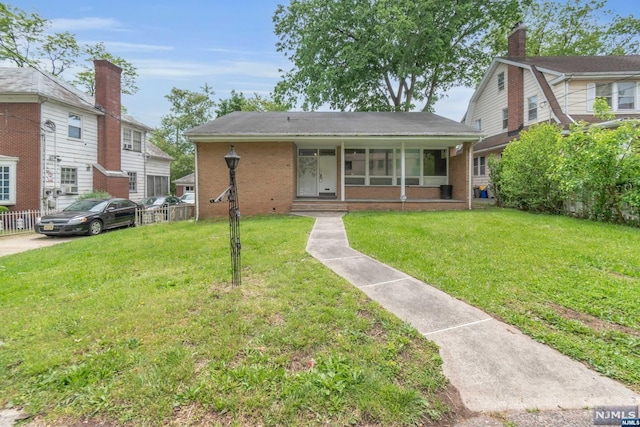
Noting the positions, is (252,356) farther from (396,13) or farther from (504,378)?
(396,13)

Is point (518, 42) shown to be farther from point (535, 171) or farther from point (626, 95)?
point (535, 171)

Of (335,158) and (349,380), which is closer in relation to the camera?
(349,380)

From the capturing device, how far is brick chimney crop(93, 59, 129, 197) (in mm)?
17266

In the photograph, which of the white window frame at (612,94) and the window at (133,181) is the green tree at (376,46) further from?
the window at (133,181)

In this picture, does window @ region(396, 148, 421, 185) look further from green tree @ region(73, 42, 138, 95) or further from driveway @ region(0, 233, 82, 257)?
green tree @ region(73, 42, 138, 95)

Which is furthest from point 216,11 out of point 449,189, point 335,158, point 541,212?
point 541,212

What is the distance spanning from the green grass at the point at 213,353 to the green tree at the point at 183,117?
33.5 meters

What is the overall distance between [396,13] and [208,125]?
13624 mm

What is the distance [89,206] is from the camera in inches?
473

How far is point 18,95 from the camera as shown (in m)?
14.0

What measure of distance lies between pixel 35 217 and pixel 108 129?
6923 millimetres

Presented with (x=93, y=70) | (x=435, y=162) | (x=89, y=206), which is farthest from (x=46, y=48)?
(x=435, y=162)

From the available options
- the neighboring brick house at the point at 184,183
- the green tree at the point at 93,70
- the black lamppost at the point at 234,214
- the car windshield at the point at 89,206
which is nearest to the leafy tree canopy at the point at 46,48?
the green tree at the point at 93,70

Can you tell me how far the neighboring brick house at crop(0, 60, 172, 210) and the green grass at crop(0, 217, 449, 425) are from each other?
13.0 metres
